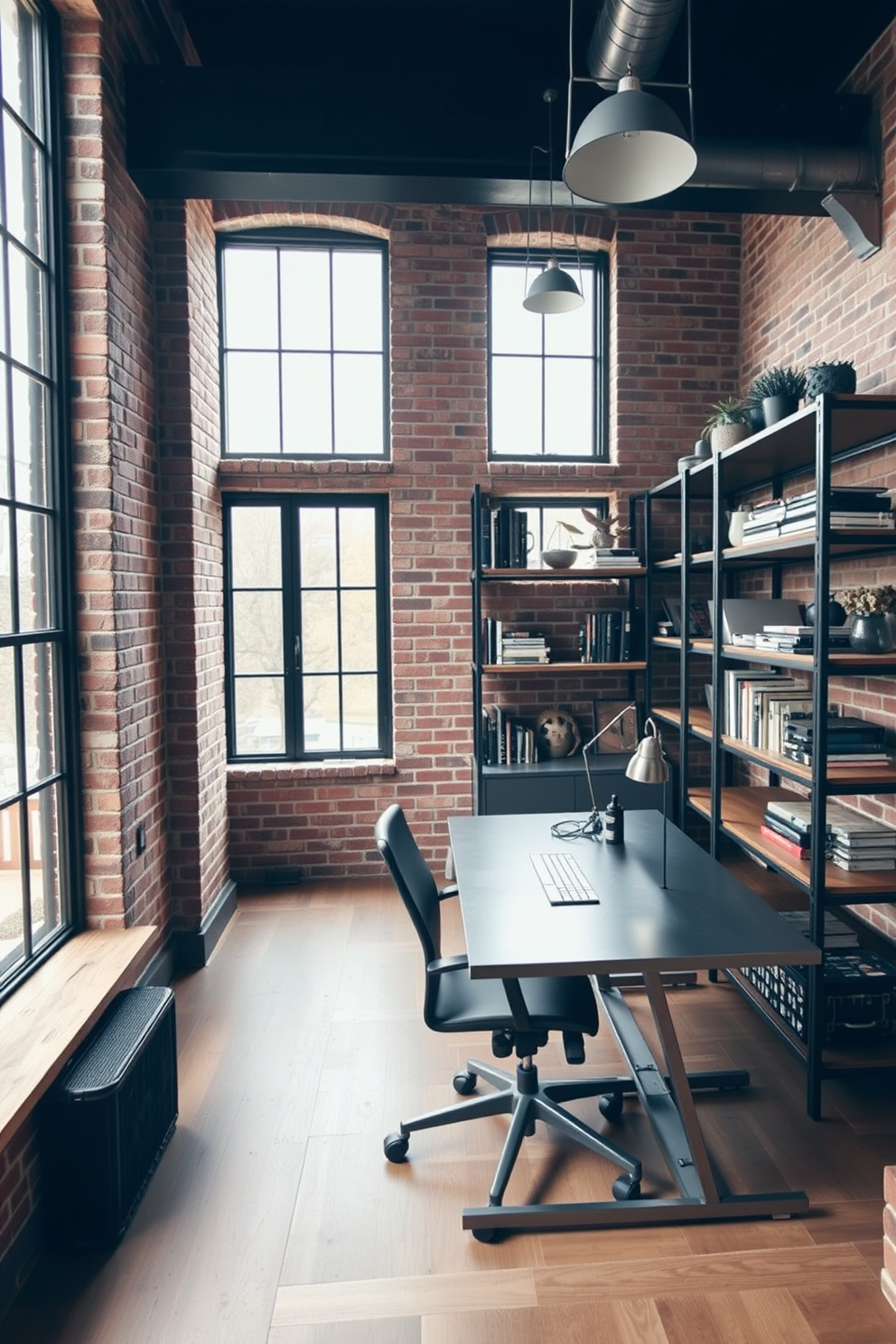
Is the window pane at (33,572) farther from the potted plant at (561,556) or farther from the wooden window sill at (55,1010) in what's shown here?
the potted plant at (561,556)

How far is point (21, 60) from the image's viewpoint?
261cm

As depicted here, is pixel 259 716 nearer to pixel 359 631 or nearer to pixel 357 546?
pixel 359 631

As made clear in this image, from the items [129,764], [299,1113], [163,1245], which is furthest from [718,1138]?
[129,764]

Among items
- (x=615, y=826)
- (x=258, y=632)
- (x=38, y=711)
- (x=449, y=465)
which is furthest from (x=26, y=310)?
(x=615, y=826)

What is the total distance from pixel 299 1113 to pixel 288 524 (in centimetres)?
313

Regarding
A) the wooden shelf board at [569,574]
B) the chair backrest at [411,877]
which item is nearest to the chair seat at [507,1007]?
the chair backrest at [411,877]

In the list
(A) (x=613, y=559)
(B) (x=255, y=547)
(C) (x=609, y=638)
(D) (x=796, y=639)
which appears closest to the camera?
(D) (x=796, y=639)

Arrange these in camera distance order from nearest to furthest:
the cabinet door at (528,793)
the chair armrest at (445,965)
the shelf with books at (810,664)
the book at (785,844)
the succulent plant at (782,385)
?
the chair armrest at (445,965), the shelf with books at (810,664), the book at (785,844), the succulent plant at (782,385), the cabinet door at (528,793)

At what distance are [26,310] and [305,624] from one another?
7.99 ft

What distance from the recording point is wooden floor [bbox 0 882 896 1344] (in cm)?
A: 192

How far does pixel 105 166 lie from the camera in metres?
2.91

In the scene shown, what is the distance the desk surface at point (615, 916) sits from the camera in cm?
205

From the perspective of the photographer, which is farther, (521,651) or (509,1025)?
(521,651)

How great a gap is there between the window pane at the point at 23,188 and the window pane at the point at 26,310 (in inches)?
2.8
